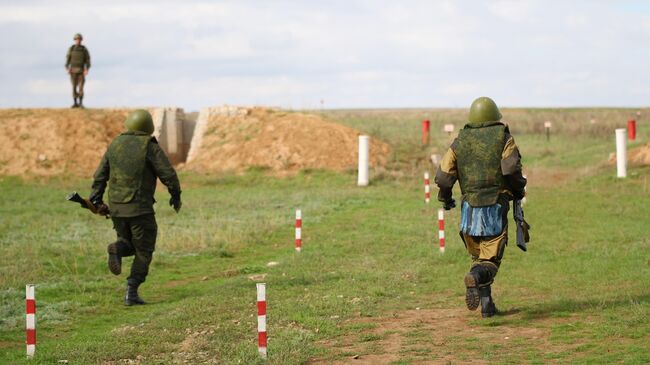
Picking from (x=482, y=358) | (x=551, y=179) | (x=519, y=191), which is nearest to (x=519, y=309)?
(x=519, y=191)

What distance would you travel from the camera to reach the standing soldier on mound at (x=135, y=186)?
41.2ft

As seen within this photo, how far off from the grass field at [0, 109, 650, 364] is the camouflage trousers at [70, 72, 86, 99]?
22.1 ft

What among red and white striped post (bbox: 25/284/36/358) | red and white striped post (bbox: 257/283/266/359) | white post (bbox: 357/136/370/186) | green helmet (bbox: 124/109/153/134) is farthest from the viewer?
white post (bbox: 357/136/370/186)

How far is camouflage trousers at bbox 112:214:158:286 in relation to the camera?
12703 millimetres

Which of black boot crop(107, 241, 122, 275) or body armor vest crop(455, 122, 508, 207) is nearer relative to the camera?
body armor vest crop(455, 122, 508, 207)

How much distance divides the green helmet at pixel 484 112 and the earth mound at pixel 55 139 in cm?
2440

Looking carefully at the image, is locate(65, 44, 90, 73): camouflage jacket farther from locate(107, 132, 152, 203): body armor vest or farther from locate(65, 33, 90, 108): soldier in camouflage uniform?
locate(107, 132, 152, 203): body armor vest

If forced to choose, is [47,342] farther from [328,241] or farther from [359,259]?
[328,241]

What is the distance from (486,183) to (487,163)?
20 centimetres

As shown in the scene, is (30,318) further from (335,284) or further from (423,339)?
(335,284)

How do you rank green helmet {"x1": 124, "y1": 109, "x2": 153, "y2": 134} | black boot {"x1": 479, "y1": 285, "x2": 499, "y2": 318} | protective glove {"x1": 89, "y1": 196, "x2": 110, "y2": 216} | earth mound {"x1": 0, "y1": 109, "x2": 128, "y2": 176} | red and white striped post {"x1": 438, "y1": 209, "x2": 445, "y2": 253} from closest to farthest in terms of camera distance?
1. black boot {"x1": 479, "y1": 285, "x2": 499, "y2": 318}
2. green helmet {"x1": 124, "y1": 109, "x2": 153, "y2": 134}
3. protective glove {"x1": 89, "y1": 196, "x2": 110, "y2": 216}
4. red and white striped post {"x1": 438, "y1": 209, "x2": 445, "y2": 253}
5. earth mound {"x1": 0, "y1": 109, "x2": 128, "y2": 176}

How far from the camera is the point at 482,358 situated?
8680mm

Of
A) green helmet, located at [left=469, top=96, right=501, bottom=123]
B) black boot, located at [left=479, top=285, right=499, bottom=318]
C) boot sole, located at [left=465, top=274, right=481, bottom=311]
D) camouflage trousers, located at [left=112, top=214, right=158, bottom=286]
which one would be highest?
green helmet, located at [left=469, top=96, right=501, bottom=123]

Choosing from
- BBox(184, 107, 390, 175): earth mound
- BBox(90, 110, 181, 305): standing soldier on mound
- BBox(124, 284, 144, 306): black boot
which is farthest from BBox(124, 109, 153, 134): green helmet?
BBox(184, 107, 390, 175): earth mound
